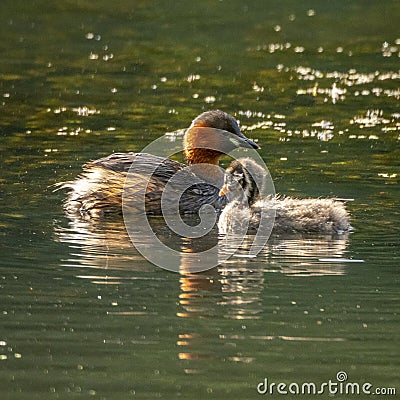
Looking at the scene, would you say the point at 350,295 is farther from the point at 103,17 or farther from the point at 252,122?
the point at 103,17

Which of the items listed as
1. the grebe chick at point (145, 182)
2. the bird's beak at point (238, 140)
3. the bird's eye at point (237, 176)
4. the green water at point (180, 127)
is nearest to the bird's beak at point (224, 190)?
the bird's eye at point (237, 176)

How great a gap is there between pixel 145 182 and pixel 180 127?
10.4 feet

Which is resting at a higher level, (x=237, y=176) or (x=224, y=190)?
(x=237, y=176)

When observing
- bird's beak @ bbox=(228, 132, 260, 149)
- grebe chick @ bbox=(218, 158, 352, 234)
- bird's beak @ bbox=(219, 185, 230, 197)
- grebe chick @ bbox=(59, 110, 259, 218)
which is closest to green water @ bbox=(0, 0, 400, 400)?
grebe chick @ bbox=(218, 158, 352, 234)

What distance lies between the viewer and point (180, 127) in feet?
41.3

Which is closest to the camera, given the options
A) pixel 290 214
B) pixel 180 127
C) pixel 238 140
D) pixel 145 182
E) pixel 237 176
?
pixel 290 214

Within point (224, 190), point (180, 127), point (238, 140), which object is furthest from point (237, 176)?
point (180, 127)

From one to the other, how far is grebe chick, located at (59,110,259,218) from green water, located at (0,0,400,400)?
29 centimetres

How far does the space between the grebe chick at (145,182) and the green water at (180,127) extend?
294 mm

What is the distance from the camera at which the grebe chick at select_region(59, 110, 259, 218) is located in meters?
9.46

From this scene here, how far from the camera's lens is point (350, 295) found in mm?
6934

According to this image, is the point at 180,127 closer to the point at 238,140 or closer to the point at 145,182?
the point at 238,140

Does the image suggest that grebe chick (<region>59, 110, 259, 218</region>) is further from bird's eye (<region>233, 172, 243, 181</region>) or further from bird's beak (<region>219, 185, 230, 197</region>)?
bird's eye (<region>233, 172, 243, 181</region>)

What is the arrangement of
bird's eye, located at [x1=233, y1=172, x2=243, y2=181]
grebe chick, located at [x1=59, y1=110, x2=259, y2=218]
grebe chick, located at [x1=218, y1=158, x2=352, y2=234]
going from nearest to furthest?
grebe chick, located at [x1=218, y1=158, x2=352, y2=234] < bird's eye, located at [x1=233, y1=172, x2=243, y2=181] < grebe chick, located at [x1=59, y1=110, x2=259, y2=218]
